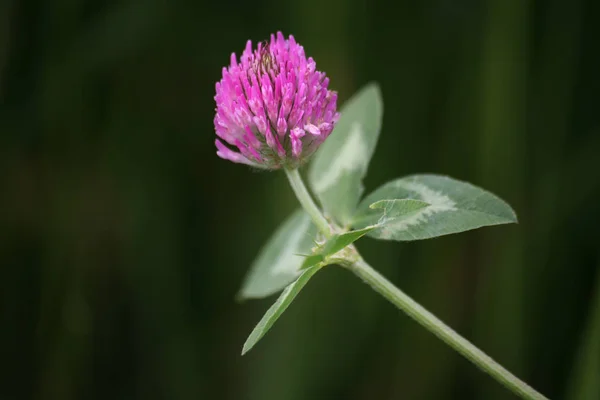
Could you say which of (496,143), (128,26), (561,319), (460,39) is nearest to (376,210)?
(496,143)

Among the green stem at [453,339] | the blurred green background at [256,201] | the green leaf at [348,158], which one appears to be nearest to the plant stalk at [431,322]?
the green stem at [453,339]

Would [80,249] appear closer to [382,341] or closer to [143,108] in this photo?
[143,108]

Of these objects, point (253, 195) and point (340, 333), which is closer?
point (340, 333)

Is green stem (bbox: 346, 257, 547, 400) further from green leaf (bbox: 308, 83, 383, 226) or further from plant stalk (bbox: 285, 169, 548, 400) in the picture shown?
green leaf (bbox: 308, 83, 383, 226)

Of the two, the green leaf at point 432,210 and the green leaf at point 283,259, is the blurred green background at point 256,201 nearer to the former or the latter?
the green leaf at point 283,259

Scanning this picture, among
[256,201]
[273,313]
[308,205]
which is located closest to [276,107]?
[308,205]

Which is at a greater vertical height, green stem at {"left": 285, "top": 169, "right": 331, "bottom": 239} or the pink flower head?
the pink flower head

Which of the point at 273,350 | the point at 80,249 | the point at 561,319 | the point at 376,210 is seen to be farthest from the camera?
the point at 80,249

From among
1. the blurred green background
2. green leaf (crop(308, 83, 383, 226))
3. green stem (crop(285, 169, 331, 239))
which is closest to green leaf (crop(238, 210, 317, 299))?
green leaf (crop(308, 83, 383, 226))
